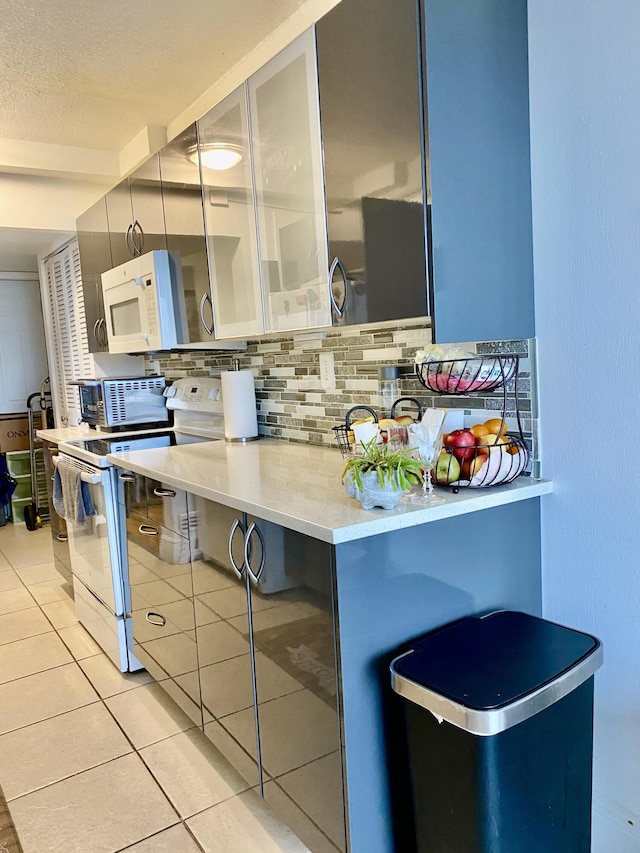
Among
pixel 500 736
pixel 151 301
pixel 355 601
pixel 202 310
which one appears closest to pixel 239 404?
pixel 202 310

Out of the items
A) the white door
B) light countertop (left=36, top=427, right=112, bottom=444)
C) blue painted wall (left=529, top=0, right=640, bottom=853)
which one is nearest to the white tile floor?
blue painted wall (left=529, top=0, right=640, bottom=853)

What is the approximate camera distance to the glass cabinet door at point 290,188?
5.42 ft

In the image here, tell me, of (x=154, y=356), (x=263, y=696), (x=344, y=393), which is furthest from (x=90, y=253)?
(x=263, y=696)

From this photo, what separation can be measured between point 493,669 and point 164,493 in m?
1.26

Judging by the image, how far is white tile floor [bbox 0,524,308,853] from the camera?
5.44 feet

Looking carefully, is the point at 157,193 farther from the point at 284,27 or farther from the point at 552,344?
the point at 552,344

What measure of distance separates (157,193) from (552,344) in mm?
1827

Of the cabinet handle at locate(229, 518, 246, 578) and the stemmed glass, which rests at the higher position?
the stemmed glass

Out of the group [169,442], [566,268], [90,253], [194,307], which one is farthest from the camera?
[90,253]

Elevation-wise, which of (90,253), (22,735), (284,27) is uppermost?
(284,27)

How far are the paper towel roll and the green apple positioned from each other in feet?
4.33

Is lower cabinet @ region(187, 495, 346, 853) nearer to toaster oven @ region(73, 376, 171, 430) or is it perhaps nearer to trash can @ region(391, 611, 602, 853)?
trash can @ region(391, 611, 602, 853)

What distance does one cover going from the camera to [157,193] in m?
2.58

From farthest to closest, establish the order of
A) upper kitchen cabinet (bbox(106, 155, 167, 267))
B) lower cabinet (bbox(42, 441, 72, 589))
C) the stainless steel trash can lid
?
1. lower cabinet (bbox(42, 441, 72, 589))
2. upper kitchen cabinet (bbox(106, 155, 167, 267))
3. the stainless steel trash can lid
